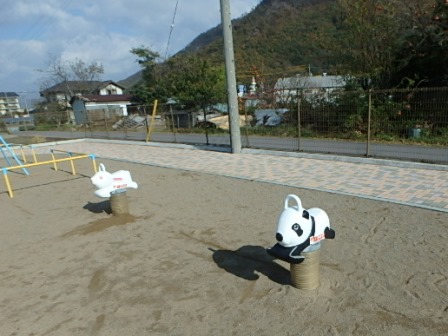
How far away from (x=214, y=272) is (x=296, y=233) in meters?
1.23

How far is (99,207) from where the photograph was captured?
6.05 m

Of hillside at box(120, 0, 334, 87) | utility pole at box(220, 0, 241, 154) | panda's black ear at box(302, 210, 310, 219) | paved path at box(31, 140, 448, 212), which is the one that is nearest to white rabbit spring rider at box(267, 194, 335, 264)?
panda's black ear at box(302, 210, 310, 219)

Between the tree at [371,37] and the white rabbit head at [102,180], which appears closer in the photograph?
the white rabbit head at [102,180]

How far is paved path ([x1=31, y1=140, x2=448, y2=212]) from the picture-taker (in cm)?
557

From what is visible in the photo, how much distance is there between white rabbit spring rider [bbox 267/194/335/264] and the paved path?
2.92 metres

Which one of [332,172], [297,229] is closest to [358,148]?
[332,172]

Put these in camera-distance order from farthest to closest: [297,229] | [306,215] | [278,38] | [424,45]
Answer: [278,38], [424,45], [306,215], [297,229]

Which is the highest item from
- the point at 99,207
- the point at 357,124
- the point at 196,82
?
the point at 196,82

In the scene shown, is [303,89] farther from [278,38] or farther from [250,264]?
[278,38]

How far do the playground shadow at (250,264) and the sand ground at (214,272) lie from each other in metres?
0.02

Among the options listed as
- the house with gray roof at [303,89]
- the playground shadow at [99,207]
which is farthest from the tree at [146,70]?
the playground shadow at [99,207]

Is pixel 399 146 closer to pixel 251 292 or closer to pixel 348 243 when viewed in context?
pixel 348 243

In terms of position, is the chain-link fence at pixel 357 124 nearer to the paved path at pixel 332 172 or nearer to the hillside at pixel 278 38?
the paved path at pixel 332 172

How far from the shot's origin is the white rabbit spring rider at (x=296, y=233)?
2691 mm
